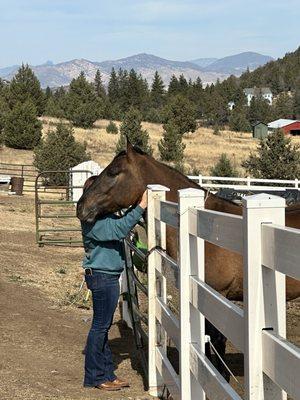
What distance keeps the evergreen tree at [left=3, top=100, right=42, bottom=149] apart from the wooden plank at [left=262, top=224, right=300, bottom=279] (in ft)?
170

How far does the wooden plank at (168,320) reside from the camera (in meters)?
4.29

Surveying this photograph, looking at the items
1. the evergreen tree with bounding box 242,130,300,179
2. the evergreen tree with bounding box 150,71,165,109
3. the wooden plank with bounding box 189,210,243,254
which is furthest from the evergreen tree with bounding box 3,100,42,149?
the evergreen tree with bounding box 150,71,165,109

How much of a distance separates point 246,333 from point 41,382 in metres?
3.66

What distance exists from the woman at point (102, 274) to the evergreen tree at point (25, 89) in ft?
190

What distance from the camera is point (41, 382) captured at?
5.70 meters

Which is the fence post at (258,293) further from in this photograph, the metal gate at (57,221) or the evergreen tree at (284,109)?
the evergreen tree at (284,109)

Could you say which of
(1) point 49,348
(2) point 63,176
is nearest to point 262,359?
(1) point 49,348

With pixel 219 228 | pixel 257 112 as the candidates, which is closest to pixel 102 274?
pixel 219 228

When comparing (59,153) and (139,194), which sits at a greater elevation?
(59,153)

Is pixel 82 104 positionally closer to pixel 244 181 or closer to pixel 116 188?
pixel 244 181

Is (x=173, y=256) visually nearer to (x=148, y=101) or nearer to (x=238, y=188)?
(x=238, y=188)

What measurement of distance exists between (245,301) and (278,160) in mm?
33878

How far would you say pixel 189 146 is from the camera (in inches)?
2768

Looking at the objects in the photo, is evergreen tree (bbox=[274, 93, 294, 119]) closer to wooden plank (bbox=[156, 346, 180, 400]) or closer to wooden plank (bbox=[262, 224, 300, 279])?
wooden plank (bbox=[156, 346, 180, 400])
